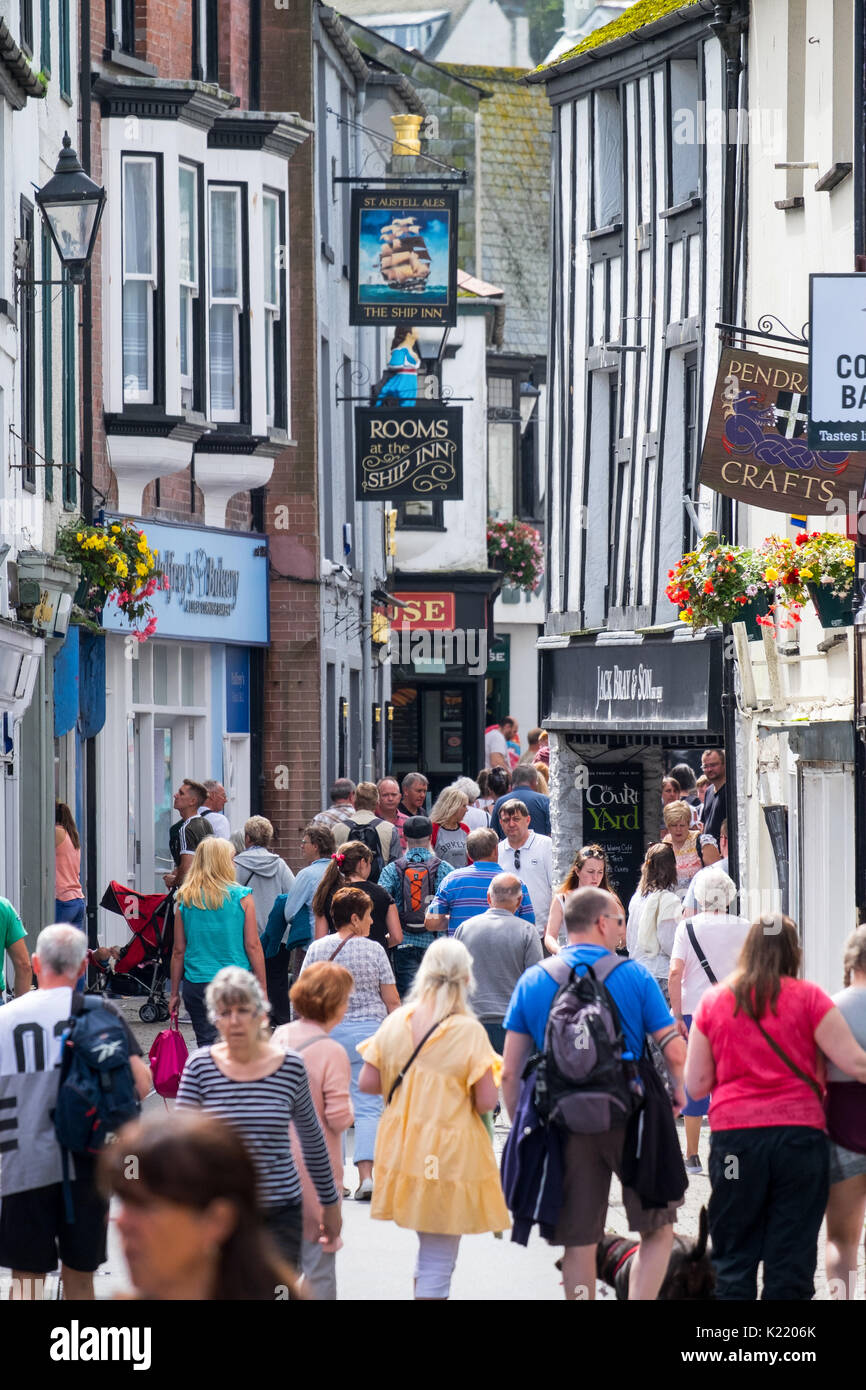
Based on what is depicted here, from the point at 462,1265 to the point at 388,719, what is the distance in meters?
26.8

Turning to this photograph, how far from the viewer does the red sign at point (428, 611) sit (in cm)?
4100

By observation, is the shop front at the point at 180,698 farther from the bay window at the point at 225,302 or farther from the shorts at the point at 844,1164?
the shorts at the point at 844,1164

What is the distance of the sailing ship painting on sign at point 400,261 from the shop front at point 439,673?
13243 mm

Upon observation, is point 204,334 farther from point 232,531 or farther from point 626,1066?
point 626,1066

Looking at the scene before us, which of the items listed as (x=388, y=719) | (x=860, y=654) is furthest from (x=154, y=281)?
(x=388, y=719)

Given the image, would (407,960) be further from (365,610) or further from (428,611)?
(428,611)

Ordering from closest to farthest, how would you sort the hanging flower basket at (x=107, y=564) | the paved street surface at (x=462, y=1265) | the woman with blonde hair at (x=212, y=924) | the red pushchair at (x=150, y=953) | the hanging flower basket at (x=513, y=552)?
the paved street surface at (x=462, y=1265), the woman with blonde hair at (x=212, y=924), the red pushchair at (x=150, y=953), the hanging flower basket at (x=107, y=564), the hanging flower basket at (x=513, y=552)

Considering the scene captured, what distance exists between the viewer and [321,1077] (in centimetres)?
804

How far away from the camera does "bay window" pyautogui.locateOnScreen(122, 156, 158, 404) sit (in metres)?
22.2

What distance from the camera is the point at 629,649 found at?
76.9ft

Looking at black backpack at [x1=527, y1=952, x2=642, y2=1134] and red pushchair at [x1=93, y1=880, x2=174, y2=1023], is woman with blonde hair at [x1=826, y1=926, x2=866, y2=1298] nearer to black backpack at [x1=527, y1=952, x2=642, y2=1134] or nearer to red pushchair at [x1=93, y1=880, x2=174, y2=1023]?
black backpack at [x1=527, y1=952, x2=642, y2=1134]

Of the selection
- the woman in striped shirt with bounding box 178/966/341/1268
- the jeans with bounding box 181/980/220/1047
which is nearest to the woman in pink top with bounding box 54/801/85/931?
the jeans with bounding box 181/980/220/1047

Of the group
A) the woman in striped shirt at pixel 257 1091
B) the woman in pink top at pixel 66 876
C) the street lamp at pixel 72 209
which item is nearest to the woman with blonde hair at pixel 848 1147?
the woman in striped shirt at pixel 257 1091

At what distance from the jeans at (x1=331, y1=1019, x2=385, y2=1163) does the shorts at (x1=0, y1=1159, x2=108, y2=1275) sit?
9.85 ft
